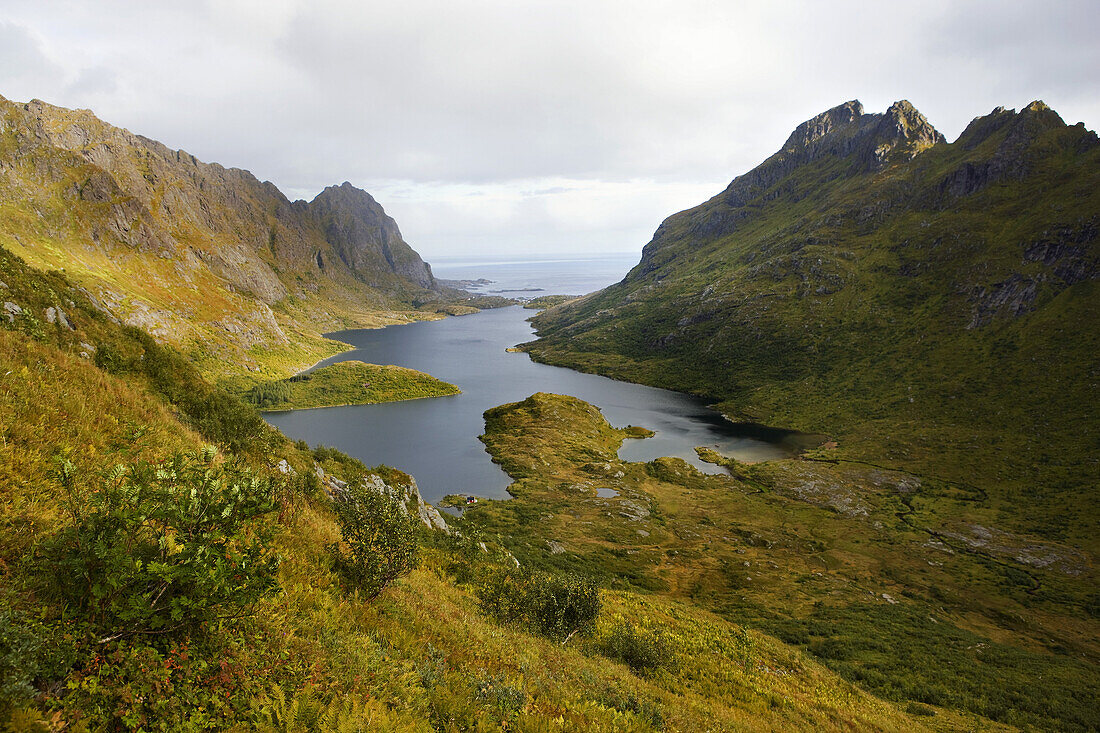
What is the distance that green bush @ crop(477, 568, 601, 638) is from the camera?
1867 centimetres

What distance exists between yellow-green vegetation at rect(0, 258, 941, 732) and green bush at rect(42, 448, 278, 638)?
0.02 metres

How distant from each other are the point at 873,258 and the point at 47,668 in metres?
203

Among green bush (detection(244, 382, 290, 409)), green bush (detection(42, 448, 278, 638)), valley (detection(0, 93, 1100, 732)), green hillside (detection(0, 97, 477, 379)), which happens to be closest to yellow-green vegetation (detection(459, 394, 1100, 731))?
valley (detection(0, 93, 1100, 732))

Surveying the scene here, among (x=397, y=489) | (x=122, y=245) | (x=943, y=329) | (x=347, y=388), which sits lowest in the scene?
(x=347, y=388)

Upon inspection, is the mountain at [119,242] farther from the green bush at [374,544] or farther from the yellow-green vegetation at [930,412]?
the green bush at [374,544]

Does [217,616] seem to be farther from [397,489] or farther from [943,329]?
[943,329]

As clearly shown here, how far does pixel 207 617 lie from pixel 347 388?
4992 inches

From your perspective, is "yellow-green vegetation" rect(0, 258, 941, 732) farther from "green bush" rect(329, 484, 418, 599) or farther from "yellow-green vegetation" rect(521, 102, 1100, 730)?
"yellow-green vegetation" rect(521, 102, 1100, 730)

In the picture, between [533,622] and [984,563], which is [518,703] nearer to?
[533,622]

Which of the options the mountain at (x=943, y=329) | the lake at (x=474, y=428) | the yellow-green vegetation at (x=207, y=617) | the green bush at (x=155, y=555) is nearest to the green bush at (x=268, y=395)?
the lake at (x=474, y=428)

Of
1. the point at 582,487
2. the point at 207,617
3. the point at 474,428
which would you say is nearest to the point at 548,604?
the point at 207,617

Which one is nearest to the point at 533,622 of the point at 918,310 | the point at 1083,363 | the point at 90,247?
the point at 1083,363

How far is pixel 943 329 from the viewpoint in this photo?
393ft

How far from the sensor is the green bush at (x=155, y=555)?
5.05 m
